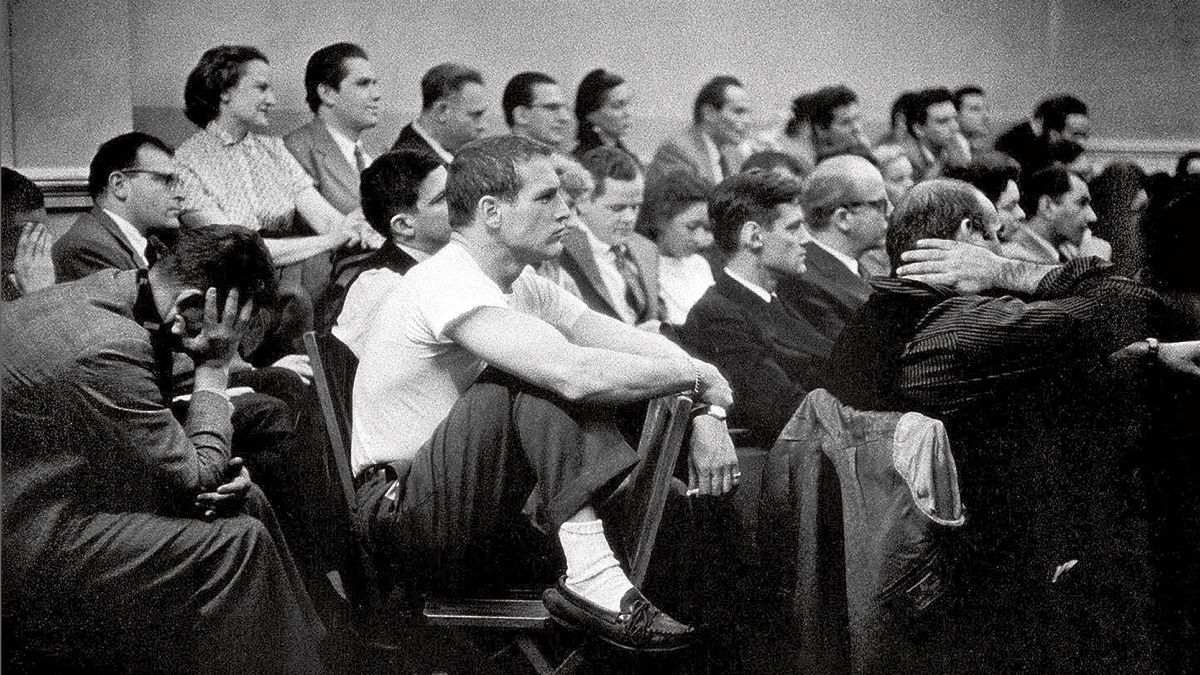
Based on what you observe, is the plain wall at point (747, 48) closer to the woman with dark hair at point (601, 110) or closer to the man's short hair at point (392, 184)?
the woman with dark hair at point (601, 110)

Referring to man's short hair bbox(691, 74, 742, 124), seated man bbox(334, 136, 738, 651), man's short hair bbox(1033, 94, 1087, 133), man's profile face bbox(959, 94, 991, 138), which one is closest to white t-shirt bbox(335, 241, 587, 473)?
seated man bbox(334, 136, 738, 651)

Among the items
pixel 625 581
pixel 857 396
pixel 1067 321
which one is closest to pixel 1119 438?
pixel 1067 321

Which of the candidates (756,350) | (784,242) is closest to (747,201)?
(784,242)

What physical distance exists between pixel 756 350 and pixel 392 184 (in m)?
1.00

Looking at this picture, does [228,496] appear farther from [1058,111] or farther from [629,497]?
[1058,111]

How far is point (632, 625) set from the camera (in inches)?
98.3

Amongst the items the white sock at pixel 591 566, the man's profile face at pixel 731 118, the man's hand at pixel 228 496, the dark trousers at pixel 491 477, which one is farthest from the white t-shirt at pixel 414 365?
the man's profile face at pixel 731 118

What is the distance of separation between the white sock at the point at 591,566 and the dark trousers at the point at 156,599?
56 centimetres

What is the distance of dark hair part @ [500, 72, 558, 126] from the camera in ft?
15.4

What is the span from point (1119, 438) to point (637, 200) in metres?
1.99

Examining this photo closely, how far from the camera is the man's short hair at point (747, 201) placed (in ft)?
12.0

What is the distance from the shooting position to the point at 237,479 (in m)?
2.61

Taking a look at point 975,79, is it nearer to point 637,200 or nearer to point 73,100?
point 637,200

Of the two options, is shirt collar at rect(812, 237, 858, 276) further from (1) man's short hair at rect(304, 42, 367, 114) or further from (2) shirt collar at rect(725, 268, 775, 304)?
(1) man's short hair at rect(304, 42, 367, 114)
